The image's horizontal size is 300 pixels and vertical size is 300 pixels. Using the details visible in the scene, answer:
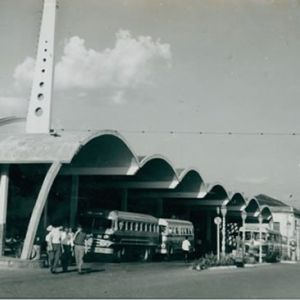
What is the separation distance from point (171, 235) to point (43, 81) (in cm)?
1257

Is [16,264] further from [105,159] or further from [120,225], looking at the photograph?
[105,159]

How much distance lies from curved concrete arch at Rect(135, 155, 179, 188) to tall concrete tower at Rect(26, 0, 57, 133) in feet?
29.3

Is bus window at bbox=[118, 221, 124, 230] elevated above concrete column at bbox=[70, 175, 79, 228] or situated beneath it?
situated beneath

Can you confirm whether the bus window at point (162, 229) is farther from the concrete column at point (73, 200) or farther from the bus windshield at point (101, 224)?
the bus windshield at point (101, 224)

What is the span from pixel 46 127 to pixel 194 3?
14061 millimetres

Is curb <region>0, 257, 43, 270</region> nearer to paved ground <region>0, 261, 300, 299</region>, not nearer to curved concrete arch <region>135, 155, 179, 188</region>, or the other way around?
paved ground <region>0, 261, 300, 299</region>

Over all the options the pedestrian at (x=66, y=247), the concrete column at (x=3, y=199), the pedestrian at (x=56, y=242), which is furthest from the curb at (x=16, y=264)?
the concrete column at (x=3, y=199)

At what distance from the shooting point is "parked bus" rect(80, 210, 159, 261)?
1000 inches

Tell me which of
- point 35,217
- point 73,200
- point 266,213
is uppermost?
point 266,213

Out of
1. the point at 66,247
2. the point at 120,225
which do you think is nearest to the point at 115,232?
the point at 120,225

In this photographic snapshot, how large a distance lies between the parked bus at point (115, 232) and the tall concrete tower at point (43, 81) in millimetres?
4485

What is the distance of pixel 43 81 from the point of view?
82.2 feet

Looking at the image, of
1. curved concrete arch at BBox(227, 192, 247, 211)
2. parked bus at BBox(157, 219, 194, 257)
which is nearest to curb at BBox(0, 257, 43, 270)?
parked bus at BBox(157, 219, 194, 257)

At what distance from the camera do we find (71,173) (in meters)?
28.2
